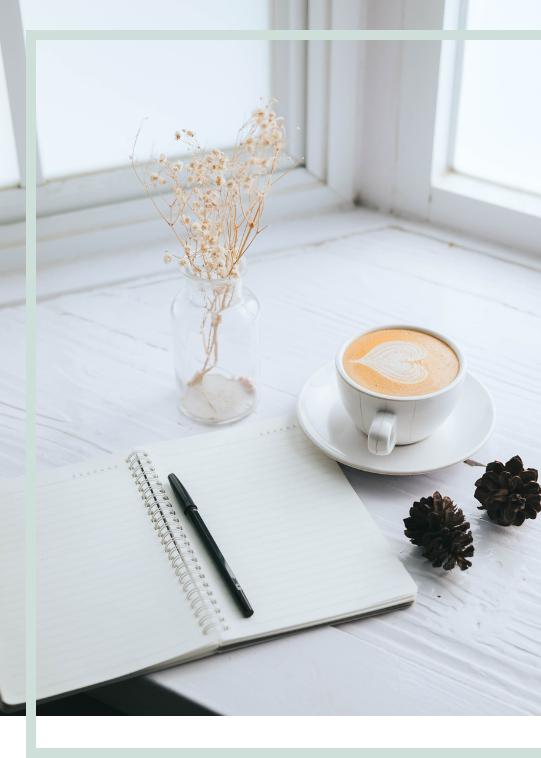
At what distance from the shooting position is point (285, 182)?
127 cm

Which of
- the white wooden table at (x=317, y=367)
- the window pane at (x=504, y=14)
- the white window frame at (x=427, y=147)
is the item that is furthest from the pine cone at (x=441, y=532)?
the window pane at (x=504, y=14)

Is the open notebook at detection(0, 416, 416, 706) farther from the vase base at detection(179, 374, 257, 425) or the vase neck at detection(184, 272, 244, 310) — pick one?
the vase neck at detection(184, 272, 244, 310)

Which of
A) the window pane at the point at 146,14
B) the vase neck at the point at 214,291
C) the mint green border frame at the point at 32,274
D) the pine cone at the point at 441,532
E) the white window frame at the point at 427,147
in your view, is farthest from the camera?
the white window frame at the point at 427,147

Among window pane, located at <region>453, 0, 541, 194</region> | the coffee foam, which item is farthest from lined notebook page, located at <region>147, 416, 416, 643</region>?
window pane, located at <region>453, 0, 541, 194</region>

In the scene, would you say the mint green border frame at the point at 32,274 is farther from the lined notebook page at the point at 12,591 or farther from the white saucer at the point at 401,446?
the white saucer at the point at 401,446

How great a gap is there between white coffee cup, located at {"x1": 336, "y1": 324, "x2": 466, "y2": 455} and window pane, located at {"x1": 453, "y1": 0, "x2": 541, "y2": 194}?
1.85ft

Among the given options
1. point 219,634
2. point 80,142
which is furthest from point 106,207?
point 219,634

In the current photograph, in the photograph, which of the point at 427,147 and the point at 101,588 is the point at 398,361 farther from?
the point at 427,147

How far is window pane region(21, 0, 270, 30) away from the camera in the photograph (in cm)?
103

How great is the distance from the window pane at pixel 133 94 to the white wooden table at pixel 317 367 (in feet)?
0.57

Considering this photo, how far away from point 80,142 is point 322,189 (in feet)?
1.37

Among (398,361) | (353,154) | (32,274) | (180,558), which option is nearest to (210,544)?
(180,558)

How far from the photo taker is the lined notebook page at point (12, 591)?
58 cm

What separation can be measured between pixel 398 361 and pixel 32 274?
1.80 ft
